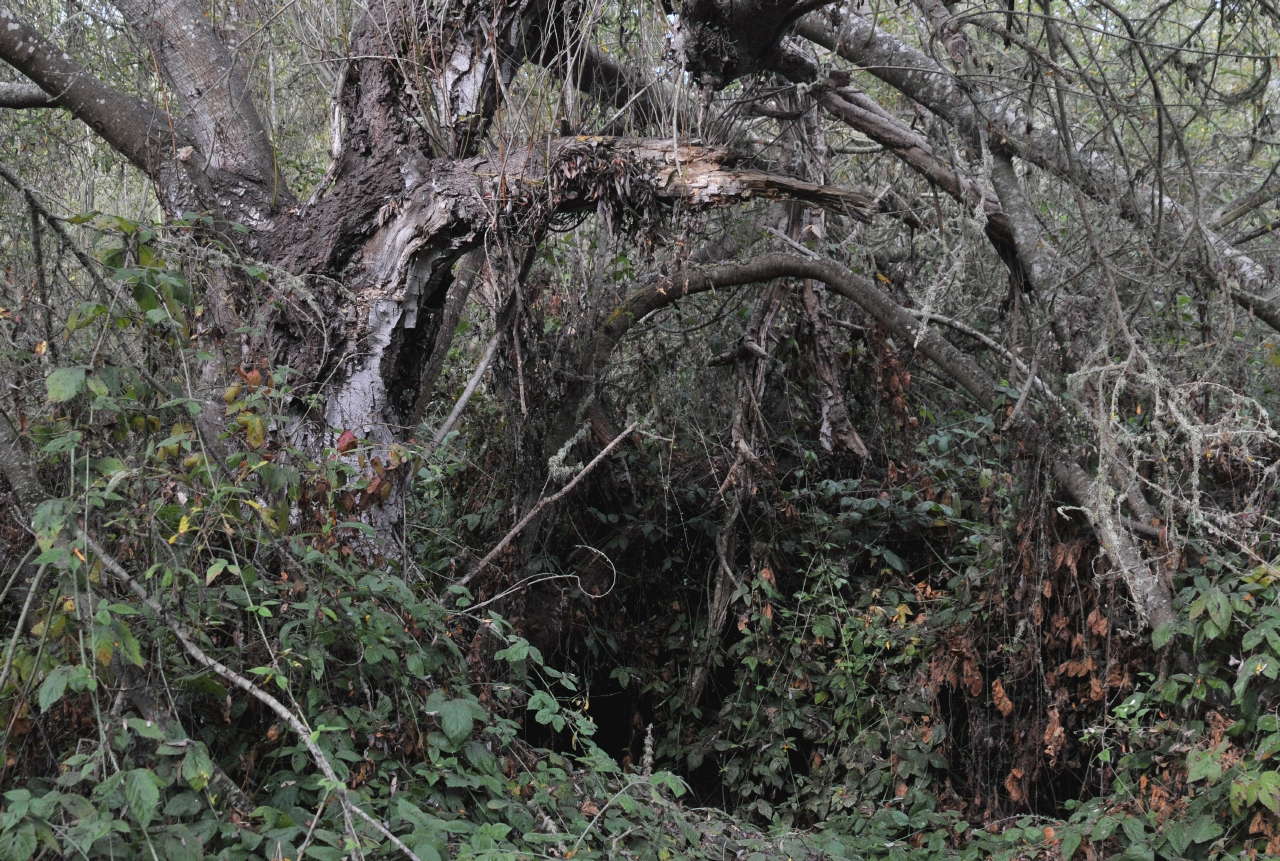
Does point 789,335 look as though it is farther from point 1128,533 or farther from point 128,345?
point 128,345

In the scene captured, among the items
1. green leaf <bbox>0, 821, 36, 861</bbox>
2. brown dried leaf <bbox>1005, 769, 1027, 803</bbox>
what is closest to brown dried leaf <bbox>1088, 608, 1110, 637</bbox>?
brown dried leaf <bbox>1005, 769, 1027, 803</bbox>

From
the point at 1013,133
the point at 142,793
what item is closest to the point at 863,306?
the point at 1013,133

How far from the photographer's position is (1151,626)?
3.69 m

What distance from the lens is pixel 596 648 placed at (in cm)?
513

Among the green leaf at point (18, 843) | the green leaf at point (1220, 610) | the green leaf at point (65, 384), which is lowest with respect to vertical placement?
the green leaf at point (18, 843)

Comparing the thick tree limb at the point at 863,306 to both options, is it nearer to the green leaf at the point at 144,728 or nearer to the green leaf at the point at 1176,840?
the green leaf at the point at 1176,840

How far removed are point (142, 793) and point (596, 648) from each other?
126 inches

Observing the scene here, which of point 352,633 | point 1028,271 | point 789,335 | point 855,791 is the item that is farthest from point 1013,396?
point 352,633

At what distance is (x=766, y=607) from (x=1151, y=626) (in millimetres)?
1816

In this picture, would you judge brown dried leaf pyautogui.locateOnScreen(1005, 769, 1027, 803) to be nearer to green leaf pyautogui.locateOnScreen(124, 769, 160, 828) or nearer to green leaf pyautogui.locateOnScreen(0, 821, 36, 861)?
green leaf pyautogui.locateOnScreen(124, 769, 160, 828)

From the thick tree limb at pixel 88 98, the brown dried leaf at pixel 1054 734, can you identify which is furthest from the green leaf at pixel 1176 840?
the thick tree limb at pixel 88 98

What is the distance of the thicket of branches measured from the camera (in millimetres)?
2582

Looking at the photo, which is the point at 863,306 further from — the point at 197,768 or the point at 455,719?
the point at 197,768

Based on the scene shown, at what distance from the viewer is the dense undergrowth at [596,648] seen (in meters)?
2.38
